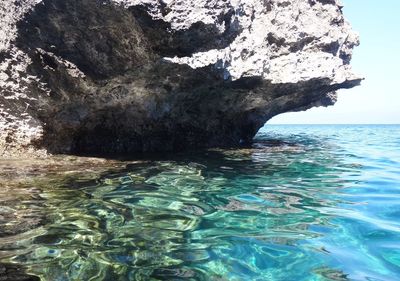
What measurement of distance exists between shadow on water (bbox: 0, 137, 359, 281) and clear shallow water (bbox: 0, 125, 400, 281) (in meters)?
0.01

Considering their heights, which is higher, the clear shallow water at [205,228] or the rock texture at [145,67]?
the rock texture at [145,67]

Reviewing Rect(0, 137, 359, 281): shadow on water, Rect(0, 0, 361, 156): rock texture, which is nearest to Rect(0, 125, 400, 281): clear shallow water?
Rect(0, 137, 359, 281): shadow on water

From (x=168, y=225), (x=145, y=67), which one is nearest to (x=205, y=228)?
(x=168, y=225)

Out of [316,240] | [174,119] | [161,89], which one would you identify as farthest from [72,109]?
[316,240]

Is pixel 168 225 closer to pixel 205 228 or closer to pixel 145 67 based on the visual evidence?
pixel 205 228

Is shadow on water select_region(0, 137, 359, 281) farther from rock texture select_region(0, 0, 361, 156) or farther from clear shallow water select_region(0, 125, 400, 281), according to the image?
rock texture select_region(0, 0, 361, 156)

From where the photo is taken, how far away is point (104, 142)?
9094 millimetres

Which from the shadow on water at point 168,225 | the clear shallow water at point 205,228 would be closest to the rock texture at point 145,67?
the shadow on water at point 168,225

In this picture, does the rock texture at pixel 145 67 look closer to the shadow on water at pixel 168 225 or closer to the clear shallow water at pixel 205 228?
the shadow on water at pixel 168 225

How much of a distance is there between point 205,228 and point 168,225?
416 mm

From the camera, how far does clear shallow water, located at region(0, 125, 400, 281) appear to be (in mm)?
2953

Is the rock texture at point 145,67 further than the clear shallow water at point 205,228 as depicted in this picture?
Yes

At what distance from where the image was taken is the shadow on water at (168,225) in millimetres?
2938

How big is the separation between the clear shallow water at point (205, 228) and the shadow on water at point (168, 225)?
0.04 ft
